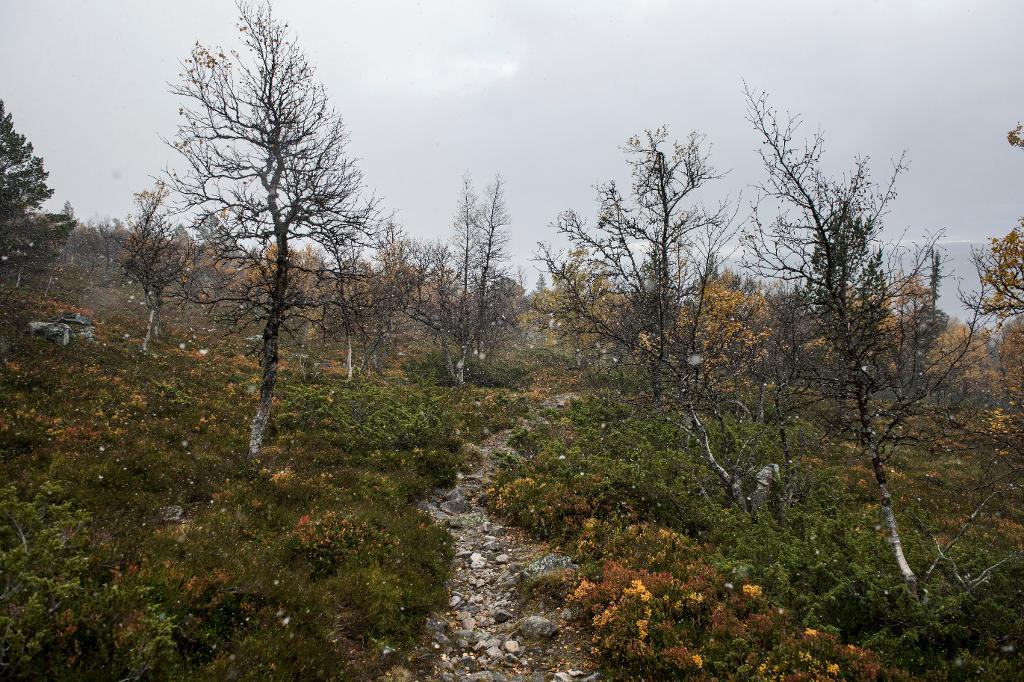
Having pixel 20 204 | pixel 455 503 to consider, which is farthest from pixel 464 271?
pixel 20 204

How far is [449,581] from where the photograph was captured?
9695mm

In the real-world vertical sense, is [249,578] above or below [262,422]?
below

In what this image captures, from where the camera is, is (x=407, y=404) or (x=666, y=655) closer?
(x=666, y=655)

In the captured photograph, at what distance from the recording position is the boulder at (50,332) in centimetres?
1777

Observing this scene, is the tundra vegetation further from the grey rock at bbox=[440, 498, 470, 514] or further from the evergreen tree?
the evergreen tree

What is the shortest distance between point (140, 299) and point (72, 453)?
43.1 m

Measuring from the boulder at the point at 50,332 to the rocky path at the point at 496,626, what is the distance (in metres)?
18.6

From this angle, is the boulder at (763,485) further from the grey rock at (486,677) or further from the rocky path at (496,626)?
the grey rock at (486,677)

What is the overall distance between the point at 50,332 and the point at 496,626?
2235cm

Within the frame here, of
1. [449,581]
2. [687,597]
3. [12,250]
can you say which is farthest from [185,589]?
[12,250]

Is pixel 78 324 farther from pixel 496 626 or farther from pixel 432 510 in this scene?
pixel 496 626

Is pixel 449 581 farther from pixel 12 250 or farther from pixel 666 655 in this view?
pixel 12 250

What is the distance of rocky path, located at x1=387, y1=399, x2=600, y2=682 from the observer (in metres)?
6.91

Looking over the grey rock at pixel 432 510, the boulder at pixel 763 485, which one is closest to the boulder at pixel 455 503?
the grey rock at pixel 432 510
